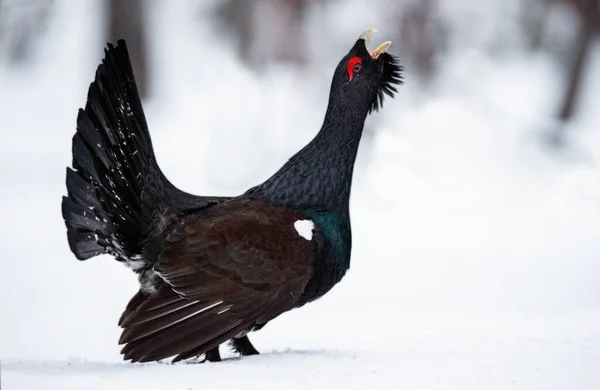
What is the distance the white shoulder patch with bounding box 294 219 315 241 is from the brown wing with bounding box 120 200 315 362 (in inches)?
1.0

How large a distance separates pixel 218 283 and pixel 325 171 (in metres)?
0.85

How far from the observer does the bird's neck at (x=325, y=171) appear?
452 centimetres

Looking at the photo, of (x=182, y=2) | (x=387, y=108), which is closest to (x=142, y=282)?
(x=387, y=108)

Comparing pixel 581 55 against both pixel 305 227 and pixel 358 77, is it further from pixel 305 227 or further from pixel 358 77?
pixel 305 227

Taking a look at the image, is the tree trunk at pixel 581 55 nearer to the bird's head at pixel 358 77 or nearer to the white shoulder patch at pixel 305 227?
the bird's head at pixel 358 77

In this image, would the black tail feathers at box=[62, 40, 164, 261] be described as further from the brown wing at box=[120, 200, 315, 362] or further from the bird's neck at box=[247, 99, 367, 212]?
the bird's neck at box=[247, 99, 367, 212]

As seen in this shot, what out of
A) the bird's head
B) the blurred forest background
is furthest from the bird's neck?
the blurred forest background

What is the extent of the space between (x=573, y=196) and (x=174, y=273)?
28.9 ft

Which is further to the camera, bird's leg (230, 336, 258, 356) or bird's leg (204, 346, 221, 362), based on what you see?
bird's leg (230, 336, 258, 356)

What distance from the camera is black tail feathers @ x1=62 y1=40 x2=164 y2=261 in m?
4.38

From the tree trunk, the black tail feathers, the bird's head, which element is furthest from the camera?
the tree trunk

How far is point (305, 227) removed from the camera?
4.29 metres

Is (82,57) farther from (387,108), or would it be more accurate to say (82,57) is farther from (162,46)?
(387,108)

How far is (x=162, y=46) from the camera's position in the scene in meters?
15.6
